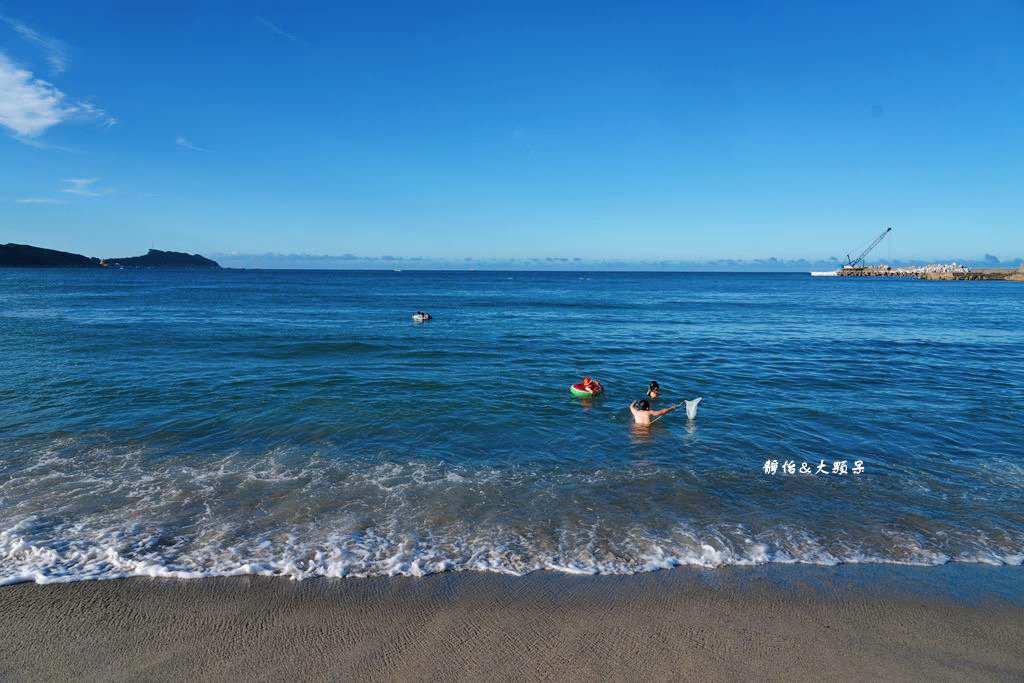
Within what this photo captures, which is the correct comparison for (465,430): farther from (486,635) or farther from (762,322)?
(762,322)

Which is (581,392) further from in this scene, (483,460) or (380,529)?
(380,529)

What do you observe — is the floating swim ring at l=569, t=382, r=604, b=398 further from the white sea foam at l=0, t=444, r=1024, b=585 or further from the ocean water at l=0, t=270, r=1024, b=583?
the white sea foam at l=0, t=444, r=1024, b=585

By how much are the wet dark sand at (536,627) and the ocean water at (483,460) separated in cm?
59

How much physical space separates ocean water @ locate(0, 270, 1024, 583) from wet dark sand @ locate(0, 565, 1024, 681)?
59 cm

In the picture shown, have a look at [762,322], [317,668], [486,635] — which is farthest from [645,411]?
[762,322]

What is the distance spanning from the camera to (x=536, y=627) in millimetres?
8375

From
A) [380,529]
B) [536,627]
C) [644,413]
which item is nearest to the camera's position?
[536,627]

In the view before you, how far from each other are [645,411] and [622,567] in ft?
31.6

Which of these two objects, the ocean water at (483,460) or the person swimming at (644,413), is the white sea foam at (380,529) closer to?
the ocean water at (483,460)

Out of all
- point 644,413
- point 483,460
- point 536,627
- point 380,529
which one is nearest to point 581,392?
point 644,413

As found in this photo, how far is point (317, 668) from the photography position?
7523mm

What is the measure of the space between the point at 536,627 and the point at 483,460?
7681mm

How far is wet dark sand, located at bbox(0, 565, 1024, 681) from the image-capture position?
752 cm

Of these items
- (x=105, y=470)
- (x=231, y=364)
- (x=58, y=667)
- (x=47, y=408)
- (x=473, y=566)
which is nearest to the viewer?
(x=58, y=667)
